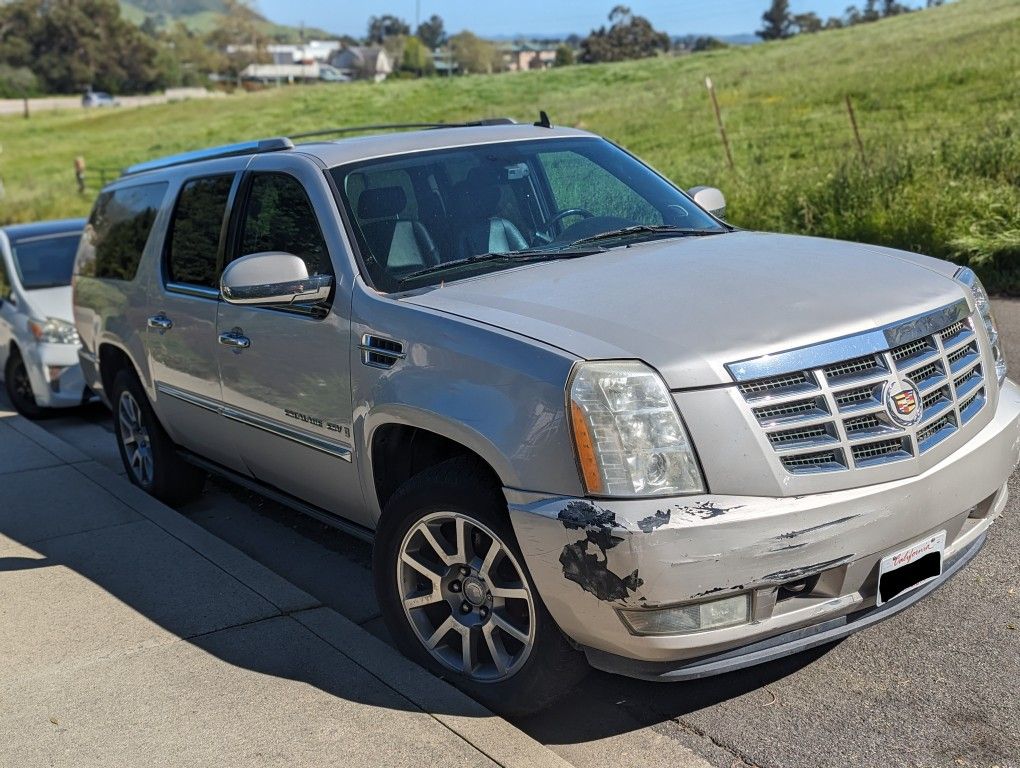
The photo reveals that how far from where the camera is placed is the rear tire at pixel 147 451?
610 cm

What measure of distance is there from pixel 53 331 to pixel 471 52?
16373 cm

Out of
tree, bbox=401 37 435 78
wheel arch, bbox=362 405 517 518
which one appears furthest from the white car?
tree, bbox=401 37 435 78

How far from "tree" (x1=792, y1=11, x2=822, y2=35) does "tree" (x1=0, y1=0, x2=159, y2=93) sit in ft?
247

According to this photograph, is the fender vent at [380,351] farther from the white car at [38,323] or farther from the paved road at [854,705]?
the white car at [38,323]

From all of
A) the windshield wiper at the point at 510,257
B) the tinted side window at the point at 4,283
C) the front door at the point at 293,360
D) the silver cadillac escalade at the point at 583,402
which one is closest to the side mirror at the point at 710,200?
the silver cadillac escalade at the point at 583,402

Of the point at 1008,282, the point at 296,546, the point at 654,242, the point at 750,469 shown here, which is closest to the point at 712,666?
the point at 750,469

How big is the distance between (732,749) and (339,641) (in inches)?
57.1

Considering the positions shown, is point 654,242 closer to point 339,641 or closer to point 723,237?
point 723,237

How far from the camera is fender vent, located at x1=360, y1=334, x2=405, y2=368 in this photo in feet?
12.7

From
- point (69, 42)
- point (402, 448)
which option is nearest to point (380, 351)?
point (402, 448)

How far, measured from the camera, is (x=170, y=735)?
357 centimetres

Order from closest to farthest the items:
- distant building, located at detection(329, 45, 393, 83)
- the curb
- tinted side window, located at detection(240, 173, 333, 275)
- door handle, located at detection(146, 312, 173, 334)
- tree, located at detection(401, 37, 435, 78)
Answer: the curb, tinted side window, located at detection(240, 173, 333, 275), door handle, located at detection(146, 312, 173, 334), tree, located at detection(401, 37, 435, 78), distant building, located at detection(329, 45, 393, 83)

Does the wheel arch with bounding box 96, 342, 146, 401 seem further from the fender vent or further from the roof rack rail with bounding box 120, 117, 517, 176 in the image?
the fender vent

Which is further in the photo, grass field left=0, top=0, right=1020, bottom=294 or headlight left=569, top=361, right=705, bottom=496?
grass field left=0, top=0, right=1020, bottom=294
